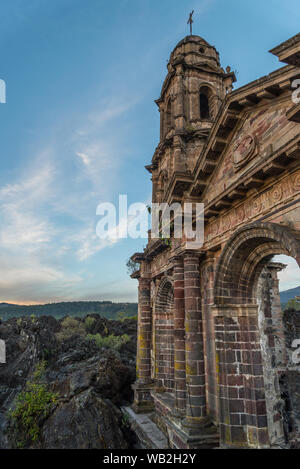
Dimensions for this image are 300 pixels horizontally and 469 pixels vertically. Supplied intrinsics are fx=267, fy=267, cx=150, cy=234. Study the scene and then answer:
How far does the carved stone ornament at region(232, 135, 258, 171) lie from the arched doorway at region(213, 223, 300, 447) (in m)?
1.79

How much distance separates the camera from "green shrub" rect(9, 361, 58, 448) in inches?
350

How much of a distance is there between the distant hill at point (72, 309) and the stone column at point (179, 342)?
67882mm

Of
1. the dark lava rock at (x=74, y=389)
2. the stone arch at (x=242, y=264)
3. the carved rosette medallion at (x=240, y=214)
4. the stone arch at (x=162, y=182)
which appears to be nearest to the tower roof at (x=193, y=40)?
the stone arch at (x=162, y=182)

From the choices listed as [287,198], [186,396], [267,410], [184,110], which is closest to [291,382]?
[267,410]

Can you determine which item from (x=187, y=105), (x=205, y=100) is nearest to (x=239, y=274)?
(x=187, y=105)

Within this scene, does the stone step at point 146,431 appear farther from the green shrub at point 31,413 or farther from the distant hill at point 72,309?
the distant hill at point 72,309

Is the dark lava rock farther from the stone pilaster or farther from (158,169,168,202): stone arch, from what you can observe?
(158,169,168,202): stone arch

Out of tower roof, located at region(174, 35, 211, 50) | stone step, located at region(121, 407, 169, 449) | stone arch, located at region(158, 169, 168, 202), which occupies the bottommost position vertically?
stone step, located at region(121, 407, 169, 449)

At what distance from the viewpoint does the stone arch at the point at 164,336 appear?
480 inches

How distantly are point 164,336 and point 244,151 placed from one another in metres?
9.35

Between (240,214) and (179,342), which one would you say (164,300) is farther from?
(240,214)

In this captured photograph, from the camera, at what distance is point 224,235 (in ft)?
24.8

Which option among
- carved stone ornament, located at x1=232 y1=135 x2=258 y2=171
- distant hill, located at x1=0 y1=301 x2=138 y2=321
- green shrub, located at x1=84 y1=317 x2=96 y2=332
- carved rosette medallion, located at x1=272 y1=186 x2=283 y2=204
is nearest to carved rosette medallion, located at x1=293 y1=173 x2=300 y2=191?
carved rosette medallion, located at x1=272 y1=186 x2=283 y2=204

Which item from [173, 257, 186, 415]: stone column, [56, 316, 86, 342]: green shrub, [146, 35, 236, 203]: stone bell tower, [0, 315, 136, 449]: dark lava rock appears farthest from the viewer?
[56, 316, 86, 342]: green shrub
